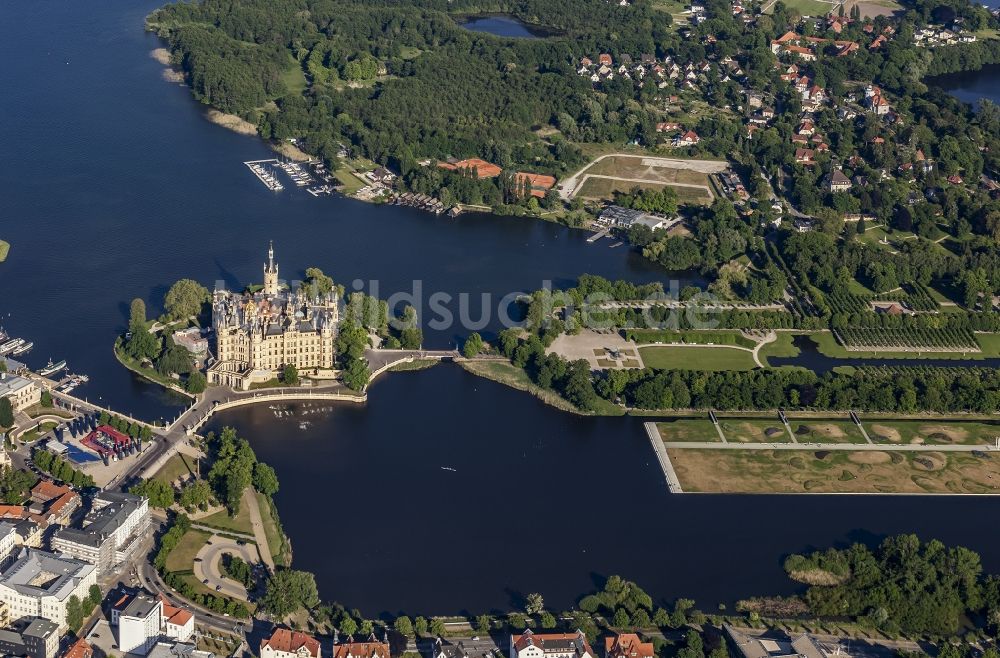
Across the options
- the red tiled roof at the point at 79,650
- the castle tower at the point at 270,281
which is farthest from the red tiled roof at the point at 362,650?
the castle tower at the point at 270,281

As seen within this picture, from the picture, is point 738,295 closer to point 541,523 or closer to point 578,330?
point 578,330

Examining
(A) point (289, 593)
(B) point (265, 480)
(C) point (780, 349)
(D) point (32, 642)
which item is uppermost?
(D) point (32, 642)

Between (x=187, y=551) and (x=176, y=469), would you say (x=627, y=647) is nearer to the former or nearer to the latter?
(x=187, y=551)

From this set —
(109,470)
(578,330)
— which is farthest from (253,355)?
(578,330)

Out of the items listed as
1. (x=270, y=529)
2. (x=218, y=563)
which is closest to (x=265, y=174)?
(x=270, y=529)

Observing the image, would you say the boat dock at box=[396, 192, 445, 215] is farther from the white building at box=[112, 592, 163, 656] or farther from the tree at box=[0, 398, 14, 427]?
the white building at box=[112, 592, 163, 656]

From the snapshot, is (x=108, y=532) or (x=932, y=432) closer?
(x=108, y=532)

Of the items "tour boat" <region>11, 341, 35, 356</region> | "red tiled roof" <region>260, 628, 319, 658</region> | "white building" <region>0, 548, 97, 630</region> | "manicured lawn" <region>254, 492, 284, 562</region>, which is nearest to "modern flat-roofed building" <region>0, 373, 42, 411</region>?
"tour boat" <region>11, 341, 35, 356</region>
